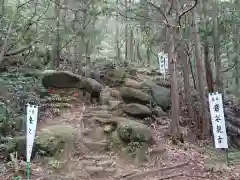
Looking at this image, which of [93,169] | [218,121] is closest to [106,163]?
[93,169]

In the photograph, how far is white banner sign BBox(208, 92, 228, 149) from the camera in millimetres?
8938

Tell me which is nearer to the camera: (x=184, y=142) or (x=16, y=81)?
A: (x=184, y=142)

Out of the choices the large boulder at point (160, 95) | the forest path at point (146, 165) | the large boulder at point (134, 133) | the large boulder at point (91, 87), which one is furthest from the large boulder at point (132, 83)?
the large boulder at point (134, 133)

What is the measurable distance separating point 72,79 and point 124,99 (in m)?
2.04

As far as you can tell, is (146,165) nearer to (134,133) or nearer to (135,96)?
(134,133)

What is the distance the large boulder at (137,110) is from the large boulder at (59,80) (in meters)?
2.14

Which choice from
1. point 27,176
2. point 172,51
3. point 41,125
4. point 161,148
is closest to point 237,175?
point 161,148

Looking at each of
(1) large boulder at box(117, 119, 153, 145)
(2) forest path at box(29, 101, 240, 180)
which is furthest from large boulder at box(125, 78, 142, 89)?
(1) large boulder at box(117, 119, 153, 145)

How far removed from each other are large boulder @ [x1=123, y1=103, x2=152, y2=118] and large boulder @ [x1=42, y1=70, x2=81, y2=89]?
214 cm

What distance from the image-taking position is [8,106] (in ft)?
33.8

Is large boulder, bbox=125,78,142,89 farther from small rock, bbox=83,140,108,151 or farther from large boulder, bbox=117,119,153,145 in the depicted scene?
small rock, bbox=83,140,108,151

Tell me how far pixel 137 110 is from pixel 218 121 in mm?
3351

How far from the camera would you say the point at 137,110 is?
1172 cm

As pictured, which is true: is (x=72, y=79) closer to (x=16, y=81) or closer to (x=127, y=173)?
(x=16, y=81)
